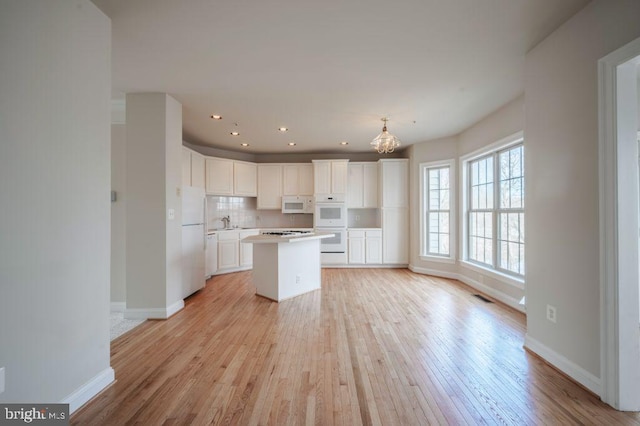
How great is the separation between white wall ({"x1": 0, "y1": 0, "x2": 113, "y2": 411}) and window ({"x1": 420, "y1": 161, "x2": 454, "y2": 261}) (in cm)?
500

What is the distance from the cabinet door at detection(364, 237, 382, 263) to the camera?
5738mm

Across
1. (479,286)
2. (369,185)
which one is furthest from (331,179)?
(479,286)

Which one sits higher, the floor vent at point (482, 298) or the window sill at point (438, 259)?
the window sill at point (438, 259)

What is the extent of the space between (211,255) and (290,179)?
2.37m

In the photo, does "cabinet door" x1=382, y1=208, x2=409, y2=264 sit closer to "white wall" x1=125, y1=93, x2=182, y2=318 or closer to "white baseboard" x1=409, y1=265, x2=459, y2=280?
"white baseboard" x1=409, y1=265, x2=459, y2=280

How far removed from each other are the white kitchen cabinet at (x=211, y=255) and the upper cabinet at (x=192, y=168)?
1.04 m

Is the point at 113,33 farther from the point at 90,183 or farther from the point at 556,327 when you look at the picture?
the point at 556,327

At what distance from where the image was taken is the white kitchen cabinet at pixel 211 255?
4824mm

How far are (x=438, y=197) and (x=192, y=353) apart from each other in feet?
15.7

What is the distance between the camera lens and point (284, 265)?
3.70 metres

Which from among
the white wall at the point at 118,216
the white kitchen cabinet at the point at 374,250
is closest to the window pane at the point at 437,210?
the white kitchen cabinet at the point at 374,250

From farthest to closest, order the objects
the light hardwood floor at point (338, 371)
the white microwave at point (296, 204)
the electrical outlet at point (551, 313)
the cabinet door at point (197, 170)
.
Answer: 1. the white microwave at point (296, 204)
2. the cabinet door at point (197, 170)
3. the electrical outlet at point (551, 313)
4. the light hardwood floor at point (338, 371)

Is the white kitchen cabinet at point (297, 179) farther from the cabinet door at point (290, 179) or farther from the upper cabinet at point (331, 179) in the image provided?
the upper cabinet at point (331, 179)

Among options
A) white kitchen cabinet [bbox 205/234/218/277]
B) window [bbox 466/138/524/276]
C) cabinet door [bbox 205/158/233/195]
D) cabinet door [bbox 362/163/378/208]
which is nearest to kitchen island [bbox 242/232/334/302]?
white kitchen cabinet [bbox 205/234/218/277]
